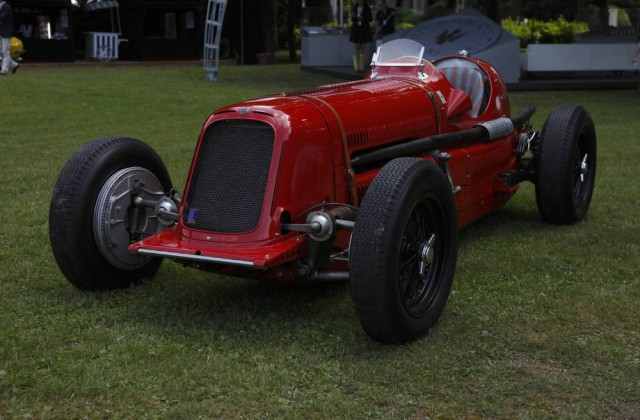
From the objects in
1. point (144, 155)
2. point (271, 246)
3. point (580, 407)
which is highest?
point (144, 155)

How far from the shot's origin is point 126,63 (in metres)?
27.4

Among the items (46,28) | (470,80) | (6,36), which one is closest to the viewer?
(470,80)

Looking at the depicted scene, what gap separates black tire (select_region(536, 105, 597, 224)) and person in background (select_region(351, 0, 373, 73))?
1561 centimetres

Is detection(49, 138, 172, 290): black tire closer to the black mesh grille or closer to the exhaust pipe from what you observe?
the black mesh grille

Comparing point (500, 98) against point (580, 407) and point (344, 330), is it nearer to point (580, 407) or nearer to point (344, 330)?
point (344, 330)

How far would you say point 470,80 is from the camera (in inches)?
280

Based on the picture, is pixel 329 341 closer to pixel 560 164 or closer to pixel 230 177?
pixel 230 177

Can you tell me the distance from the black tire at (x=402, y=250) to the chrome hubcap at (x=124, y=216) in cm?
155

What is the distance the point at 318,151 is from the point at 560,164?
2492 millimetres

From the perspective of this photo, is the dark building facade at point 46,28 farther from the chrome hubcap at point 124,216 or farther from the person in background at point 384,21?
the chrome hubcap at point 124,216

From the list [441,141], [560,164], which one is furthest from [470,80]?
[441,141]

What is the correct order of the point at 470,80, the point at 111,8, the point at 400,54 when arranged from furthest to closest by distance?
the point at 111,8
the point at 470,80
the point at 400,54

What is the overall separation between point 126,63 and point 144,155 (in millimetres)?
22843

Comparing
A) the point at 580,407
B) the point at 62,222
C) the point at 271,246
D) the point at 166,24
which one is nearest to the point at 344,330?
the point at 271,246
